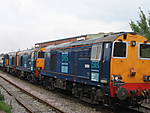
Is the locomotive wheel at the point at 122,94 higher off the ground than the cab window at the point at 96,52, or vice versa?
the cab window at the point at 96,52

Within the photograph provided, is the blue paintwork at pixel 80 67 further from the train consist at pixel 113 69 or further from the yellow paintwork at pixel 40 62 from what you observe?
the yellow paintwork at pixel 40 62

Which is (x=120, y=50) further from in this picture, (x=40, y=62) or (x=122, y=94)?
(x=40, y=62)

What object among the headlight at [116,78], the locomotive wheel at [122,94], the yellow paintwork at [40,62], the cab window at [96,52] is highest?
the cab window at [96,52]

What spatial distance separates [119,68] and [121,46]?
0.94 meters

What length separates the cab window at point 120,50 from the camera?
9352 mm

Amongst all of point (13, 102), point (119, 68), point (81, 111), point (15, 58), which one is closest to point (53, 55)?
point (13, 102)

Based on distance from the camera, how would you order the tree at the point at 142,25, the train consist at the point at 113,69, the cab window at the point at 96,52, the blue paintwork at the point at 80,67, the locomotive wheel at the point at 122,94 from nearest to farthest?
1. the locomotive wheel at the point at 122,94
2. the train consist at the point at 113,69
3. the blue paintwork at the point at 80,67
4. the cab window at the point at 96,52
5. the tree at the point at 142,25

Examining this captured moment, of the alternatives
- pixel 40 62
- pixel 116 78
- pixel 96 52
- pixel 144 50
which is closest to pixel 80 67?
pixel 96 52

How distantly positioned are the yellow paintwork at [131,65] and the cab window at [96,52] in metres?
0.93

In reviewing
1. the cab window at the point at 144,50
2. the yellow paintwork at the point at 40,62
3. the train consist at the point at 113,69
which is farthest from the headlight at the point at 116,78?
the yellow paintwork at the point at 40,62

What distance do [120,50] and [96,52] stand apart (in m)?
1.25

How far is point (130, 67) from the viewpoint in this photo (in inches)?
376

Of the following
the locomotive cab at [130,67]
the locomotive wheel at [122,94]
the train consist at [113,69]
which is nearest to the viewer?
the locomotive wheel at [122,94]

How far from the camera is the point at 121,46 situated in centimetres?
948
